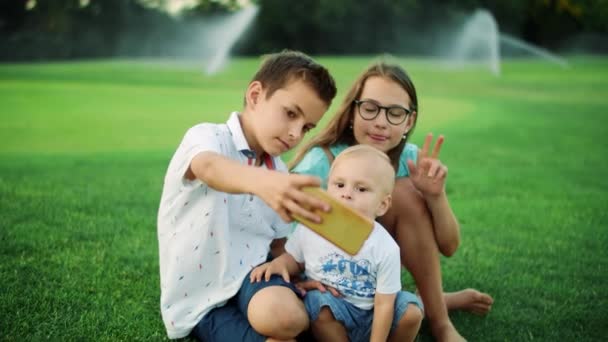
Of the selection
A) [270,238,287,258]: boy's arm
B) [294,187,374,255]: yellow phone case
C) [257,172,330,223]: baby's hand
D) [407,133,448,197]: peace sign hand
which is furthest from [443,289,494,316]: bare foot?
[257,172,330,223]: baby's hand

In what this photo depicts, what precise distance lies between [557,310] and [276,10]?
3467 cm

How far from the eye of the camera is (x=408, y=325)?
2.25 m

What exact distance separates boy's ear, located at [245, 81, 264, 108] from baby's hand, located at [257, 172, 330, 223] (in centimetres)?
80

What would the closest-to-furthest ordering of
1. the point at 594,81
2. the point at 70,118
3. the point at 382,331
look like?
the point at 382,331 < the point at 70,118 < the point at 594,81

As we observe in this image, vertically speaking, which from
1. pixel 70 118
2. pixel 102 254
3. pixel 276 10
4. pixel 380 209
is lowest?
pixel 276 10

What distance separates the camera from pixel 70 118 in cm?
920

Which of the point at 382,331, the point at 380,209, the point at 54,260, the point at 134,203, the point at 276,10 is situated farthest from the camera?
the point at 276,10

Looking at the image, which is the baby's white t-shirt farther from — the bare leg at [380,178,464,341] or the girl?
the bare leg at [380,178,464,341]

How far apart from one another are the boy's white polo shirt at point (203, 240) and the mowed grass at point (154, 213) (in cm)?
20

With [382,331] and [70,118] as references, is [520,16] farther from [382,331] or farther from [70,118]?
[382,331]

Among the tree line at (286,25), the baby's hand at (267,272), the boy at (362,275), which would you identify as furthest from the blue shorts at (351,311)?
the tree line at (286,25)

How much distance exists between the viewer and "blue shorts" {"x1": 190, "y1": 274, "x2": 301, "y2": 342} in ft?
7.49

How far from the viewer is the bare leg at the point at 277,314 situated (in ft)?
7.11

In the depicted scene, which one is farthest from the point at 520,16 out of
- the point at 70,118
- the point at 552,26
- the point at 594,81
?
the point at 70,118
